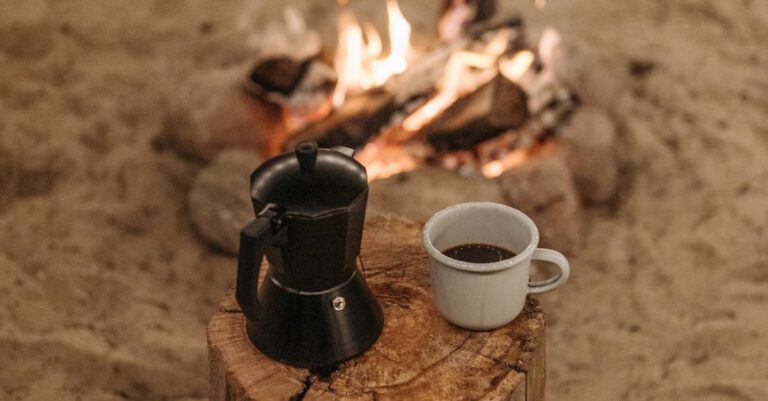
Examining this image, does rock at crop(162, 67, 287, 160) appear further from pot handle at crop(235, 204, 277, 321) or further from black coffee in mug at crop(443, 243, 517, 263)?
pot handle at crop(235, 204, 277, 321)

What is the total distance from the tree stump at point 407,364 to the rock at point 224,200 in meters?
1.13

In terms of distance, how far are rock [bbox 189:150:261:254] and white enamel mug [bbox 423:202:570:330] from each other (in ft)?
4.26

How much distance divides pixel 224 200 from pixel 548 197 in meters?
1.10

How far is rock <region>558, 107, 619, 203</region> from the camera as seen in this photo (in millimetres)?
3068

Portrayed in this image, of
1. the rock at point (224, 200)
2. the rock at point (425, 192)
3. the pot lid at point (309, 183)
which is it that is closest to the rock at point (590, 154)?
the rock at point (425, 192)

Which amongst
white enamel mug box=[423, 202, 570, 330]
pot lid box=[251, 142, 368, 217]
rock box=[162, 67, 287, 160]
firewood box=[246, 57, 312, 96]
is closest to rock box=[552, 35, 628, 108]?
firewood box=[246, 57, 312, 96]

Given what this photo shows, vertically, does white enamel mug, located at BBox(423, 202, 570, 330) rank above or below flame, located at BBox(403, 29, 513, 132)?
above

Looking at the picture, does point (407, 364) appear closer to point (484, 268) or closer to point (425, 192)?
point (484, 268)

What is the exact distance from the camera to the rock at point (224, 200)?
2934 mm

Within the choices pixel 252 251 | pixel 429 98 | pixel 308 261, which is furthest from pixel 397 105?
pixel 252 251

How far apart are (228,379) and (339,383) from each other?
0.21 metres

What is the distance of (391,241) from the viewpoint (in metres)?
1.99

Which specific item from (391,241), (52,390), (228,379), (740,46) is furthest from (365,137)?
(740,46)

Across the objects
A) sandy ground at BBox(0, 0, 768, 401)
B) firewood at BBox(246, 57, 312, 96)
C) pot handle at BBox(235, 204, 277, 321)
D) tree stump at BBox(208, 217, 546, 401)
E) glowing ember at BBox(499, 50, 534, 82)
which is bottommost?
sandy ground at BBox(0, 0, 768, 401)
